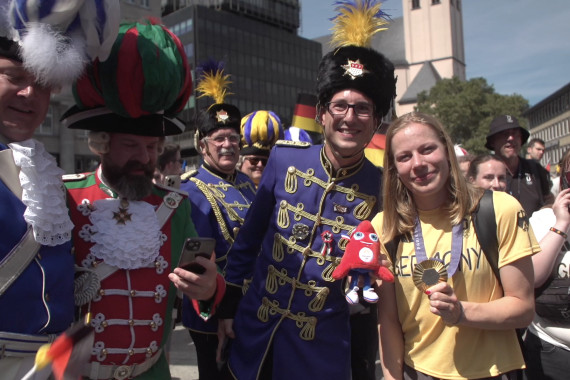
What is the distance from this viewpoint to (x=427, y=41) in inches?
2445

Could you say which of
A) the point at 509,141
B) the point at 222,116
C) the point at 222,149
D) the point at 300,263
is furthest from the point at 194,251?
the point at 509,141

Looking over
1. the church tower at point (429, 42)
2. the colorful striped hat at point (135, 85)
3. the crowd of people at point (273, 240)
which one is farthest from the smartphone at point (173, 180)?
the church tower at point (429, 42)

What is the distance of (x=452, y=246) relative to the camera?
6.56ft

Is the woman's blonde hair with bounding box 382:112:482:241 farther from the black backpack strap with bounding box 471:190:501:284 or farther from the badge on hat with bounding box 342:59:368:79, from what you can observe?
the badge on hat with bounding box 342:59:368:79

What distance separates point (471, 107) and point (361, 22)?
35.0 metres

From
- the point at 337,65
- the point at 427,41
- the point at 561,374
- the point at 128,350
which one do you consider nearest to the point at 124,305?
the point at 128,350

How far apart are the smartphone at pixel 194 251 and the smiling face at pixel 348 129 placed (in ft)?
2.93

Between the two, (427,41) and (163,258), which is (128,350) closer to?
(163,258)

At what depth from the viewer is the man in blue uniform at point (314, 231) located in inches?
95.1

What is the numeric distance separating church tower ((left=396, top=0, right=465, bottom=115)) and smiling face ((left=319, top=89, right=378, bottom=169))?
196 ft

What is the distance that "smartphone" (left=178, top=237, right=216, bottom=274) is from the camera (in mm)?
1854

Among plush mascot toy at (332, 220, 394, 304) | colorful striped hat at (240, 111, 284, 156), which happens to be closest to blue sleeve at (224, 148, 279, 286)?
plush mascot toy at (332, 220, 394, 304)

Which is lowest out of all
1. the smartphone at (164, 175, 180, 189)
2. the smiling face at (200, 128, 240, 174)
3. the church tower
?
the smartphone at (164, 175, 180, 189)

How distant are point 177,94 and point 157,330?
3.13ft
